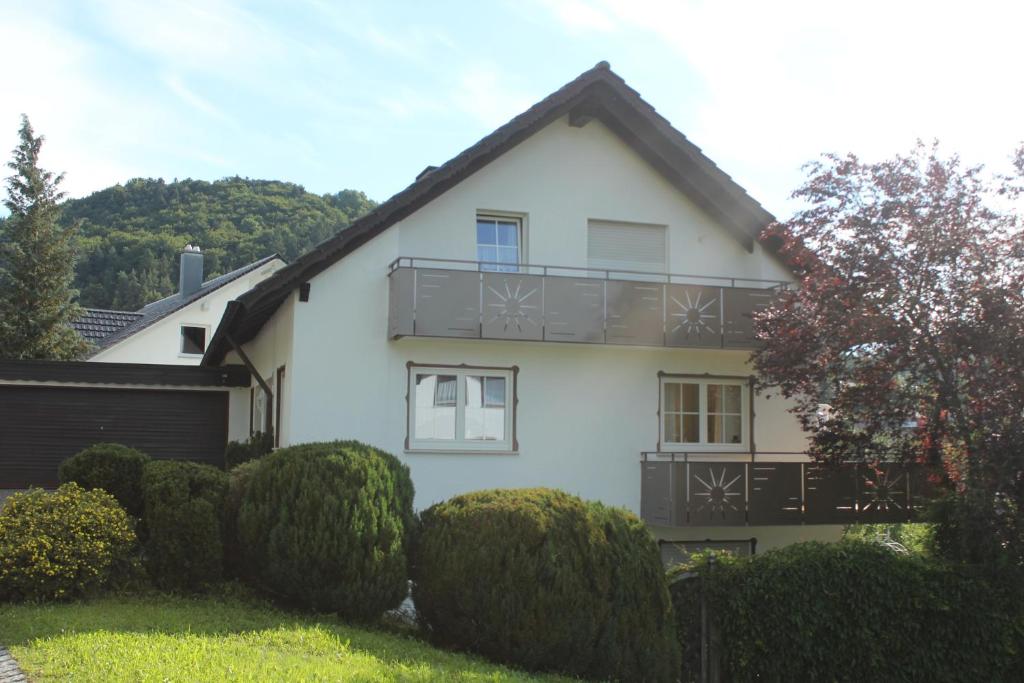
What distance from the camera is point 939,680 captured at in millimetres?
11570

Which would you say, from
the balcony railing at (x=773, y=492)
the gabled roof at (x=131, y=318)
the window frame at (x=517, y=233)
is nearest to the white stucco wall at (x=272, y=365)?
the window frame at (x=517, y=233)

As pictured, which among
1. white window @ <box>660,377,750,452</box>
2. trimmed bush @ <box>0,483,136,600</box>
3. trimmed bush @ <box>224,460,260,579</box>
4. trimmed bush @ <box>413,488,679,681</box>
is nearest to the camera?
trimmed bush @ <box>413,488,679,681</box>

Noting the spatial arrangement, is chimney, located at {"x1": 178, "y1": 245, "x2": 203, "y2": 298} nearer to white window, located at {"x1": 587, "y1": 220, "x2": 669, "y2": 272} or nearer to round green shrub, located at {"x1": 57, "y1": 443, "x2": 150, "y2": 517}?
white window, located at {"x1": 587, "y1": 220, "x2": 669, "y2": 272}

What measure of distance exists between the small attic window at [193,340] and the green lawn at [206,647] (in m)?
28.0

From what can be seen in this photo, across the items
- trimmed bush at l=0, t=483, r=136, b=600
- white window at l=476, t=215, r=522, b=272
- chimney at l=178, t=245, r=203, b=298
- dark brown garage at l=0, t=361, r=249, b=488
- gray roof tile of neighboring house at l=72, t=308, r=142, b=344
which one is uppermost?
chimney at l=178, t=245, r=203, b=298

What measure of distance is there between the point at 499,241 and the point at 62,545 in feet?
27.3

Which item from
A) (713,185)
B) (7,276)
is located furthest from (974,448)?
(7,276)

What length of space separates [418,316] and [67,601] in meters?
6.09

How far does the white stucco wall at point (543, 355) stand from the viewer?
15.1 metres

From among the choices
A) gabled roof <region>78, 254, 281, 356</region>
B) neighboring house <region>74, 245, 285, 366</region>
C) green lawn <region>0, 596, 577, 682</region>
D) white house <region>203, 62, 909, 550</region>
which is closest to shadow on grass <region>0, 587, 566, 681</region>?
green lawn <region>0, 596, 577, 682</region>

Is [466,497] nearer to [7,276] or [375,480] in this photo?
[375,480]

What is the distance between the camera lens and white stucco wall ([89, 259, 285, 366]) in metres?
Answer: 36.2

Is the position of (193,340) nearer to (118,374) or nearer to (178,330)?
(178,330)

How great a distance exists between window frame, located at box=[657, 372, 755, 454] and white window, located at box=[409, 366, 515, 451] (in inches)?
97.6
